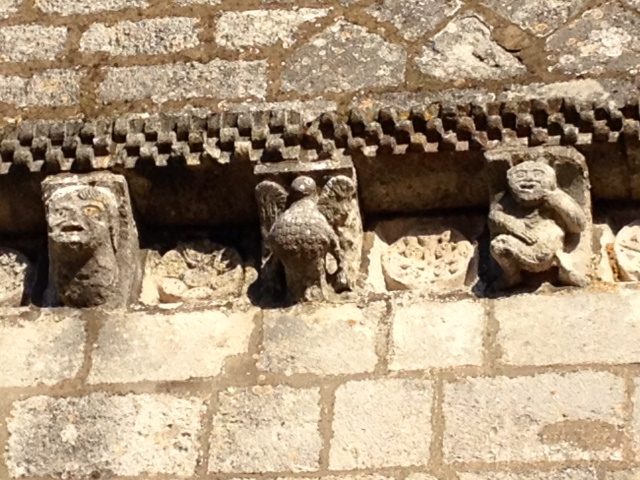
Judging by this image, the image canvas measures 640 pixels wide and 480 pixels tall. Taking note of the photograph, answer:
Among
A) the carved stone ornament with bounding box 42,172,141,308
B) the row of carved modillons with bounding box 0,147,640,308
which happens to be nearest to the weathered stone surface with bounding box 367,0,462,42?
the row of carved modillons with bounding box 0,147,640,308

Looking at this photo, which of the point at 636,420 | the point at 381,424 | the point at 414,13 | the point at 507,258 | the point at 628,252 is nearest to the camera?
the point at 636,420

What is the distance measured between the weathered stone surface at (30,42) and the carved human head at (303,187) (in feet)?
3.58

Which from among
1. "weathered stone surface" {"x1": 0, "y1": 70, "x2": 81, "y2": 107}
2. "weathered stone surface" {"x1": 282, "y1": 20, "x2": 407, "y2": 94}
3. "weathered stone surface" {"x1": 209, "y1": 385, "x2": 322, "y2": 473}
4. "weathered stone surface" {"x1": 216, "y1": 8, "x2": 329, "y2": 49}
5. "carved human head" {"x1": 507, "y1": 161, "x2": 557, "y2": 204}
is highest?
"weathered stone surface" {"x1": 216, "y1": 8, "x2": 329, "y2": 49}

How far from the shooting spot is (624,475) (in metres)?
4.20

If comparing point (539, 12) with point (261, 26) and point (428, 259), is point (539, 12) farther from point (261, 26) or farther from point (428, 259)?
point (428, 259)

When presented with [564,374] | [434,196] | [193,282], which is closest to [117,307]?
[193,282]

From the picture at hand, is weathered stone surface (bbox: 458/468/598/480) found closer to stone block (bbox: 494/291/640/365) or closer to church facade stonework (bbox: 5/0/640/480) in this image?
church facade stonework (bbox: 5/0/640/480)

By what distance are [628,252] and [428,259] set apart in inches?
20.2

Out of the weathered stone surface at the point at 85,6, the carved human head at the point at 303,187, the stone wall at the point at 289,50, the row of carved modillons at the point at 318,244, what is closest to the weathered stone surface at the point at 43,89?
the stone wall at the point at 289,50

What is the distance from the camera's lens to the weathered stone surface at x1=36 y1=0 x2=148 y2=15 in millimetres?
5629

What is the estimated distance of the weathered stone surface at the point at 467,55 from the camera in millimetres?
5184

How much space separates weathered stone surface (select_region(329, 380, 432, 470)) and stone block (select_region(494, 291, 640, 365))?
25 centimetres

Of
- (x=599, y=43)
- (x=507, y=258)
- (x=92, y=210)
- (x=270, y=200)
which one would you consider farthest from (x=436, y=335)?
(x=599, y=43)

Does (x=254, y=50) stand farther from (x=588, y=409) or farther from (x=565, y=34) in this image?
(x=588, y=409)
